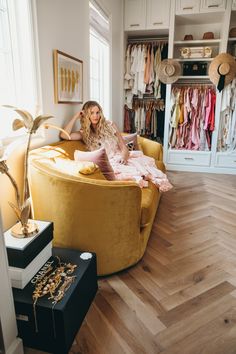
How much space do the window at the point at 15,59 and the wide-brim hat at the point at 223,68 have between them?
9.83 feet

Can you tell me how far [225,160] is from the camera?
4277 mm

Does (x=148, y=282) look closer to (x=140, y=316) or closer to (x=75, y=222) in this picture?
(x=140, y=316)

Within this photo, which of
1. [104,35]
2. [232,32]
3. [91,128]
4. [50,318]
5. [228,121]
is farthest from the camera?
[228,121]

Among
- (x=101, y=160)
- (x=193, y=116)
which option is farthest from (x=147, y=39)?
(x=101, y=160)

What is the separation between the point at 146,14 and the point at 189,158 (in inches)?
93.0

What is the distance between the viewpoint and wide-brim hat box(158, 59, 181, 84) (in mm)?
4031

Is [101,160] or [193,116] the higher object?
[193,116]

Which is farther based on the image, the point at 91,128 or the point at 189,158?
the point at 189,158

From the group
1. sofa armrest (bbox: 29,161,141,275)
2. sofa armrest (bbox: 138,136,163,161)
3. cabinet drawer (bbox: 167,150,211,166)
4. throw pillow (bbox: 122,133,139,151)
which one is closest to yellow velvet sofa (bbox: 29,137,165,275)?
sofa armrest (bbox: 29,161,141,275)

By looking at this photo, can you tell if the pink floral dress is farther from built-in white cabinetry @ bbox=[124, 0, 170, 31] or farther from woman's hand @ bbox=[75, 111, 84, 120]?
built-in white cabinetry @ bbox=[124, 0, 170, 31]

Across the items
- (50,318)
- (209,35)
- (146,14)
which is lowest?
(50,318)

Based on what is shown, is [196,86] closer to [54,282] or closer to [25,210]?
[25,210]

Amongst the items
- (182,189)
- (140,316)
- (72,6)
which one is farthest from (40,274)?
(182,189)

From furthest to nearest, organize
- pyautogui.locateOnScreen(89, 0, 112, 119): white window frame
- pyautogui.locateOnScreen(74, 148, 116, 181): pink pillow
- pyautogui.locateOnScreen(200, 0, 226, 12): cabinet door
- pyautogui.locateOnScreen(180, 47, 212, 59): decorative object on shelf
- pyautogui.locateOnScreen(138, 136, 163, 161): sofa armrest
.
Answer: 1. pyautogui.locateOnScreen(180, 47, 212, 59): decorative object on shelf
2. pyautogui.locateOnScreen(200, 0, 226, 12): cabinet door
3. pyautogui.locateOnScreen(138, 136, 163, 161): sofa armrest
4. pyautogui.locateOnScreen(89, 0, 112, 119): white window frame
5. pyautogui.locateOnScreen(74, 148, 116, 181): pink pillow
